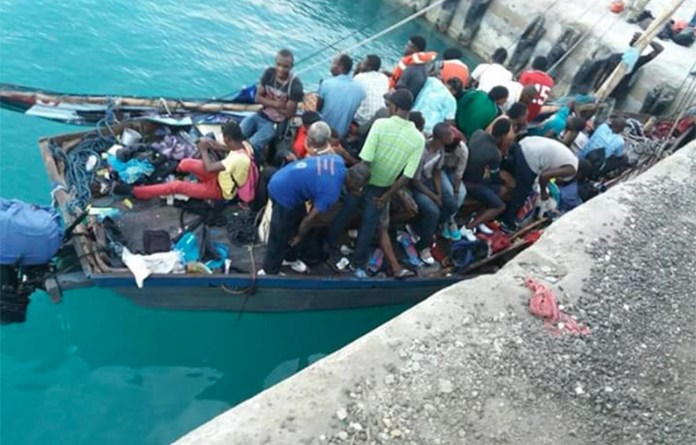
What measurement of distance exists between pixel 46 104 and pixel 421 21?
14.7 meters

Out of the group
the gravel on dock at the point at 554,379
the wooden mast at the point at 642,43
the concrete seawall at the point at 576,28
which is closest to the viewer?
the gravel on dock at the point at 554,379

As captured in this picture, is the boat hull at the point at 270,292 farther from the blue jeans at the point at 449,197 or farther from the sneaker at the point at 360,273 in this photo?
the blue jeans at the point at 449,197

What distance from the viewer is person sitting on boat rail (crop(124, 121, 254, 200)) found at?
6461 millimetres

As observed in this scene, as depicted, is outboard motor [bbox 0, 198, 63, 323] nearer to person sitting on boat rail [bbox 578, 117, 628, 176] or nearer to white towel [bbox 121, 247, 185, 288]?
white towel [bbox 121, 247, 185, 288]

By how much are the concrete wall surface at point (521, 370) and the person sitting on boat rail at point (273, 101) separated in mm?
3147

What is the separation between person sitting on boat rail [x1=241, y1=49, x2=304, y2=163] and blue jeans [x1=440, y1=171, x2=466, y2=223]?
6.20 ft

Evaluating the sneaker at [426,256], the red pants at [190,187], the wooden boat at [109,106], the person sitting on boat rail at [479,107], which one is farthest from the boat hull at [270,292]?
the wooden boat at [109,106]

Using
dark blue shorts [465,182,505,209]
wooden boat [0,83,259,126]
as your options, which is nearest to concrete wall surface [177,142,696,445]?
dark blue shorts [465,182,505,209]

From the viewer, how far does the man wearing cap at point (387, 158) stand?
19.4 ft

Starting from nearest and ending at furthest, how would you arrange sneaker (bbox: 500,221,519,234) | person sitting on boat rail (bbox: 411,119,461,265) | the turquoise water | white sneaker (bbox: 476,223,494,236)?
1. the turquoise water
2. person sitting on boat rail (bbox: 411,119,461,265)
3. white sneaker (bbox: 476,223,494,236)
4. sneaker (bbox: 500,221,519,234)

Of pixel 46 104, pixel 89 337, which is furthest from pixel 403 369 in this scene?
pixel 46 104

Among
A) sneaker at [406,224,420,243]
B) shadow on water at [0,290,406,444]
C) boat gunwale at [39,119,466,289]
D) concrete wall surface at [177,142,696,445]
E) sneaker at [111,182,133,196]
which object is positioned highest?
concrete wall surface at [177,142,696,445]

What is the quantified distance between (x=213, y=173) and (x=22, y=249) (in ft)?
6.36

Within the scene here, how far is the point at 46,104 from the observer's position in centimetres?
733
